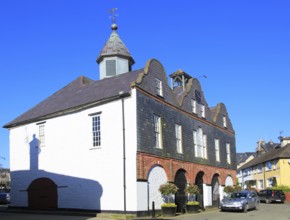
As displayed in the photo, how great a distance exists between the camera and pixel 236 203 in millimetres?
29547

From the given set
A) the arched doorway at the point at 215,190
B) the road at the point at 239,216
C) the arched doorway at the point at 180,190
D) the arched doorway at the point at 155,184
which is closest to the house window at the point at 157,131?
the arched doorway at the point at 155,184

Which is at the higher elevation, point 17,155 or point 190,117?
point 190,117

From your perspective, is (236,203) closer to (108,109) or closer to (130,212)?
(130,212)

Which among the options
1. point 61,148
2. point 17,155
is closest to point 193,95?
point 61,148

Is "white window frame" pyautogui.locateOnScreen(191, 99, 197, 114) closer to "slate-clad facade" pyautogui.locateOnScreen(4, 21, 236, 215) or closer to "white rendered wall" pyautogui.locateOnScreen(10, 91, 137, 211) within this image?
"slate-clad facade" pyautogui.locateOnScreen(4, 21, 236, 215)

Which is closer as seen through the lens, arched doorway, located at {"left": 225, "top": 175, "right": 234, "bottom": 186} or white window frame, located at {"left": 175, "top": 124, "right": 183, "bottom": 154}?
white window frame, located at {"left": 175, "top": 124, "right": 183, "bottom": 154}

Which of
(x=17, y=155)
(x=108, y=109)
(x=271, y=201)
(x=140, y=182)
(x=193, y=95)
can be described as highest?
(x=193, y=95)

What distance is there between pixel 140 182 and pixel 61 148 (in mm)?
7247

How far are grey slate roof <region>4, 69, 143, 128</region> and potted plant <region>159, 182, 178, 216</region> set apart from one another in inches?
264

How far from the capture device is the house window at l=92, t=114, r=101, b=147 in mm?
26672

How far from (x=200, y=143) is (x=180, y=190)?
6068 millimetres

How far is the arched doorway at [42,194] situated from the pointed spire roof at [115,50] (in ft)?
39.3

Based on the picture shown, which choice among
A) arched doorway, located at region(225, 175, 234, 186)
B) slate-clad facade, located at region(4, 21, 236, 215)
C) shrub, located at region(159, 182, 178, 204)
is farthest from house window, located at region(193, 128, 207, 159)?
shrub, located at region(159, 182, 178, 204)

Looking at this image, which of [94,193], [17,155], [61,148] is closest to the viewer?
[94,193]
